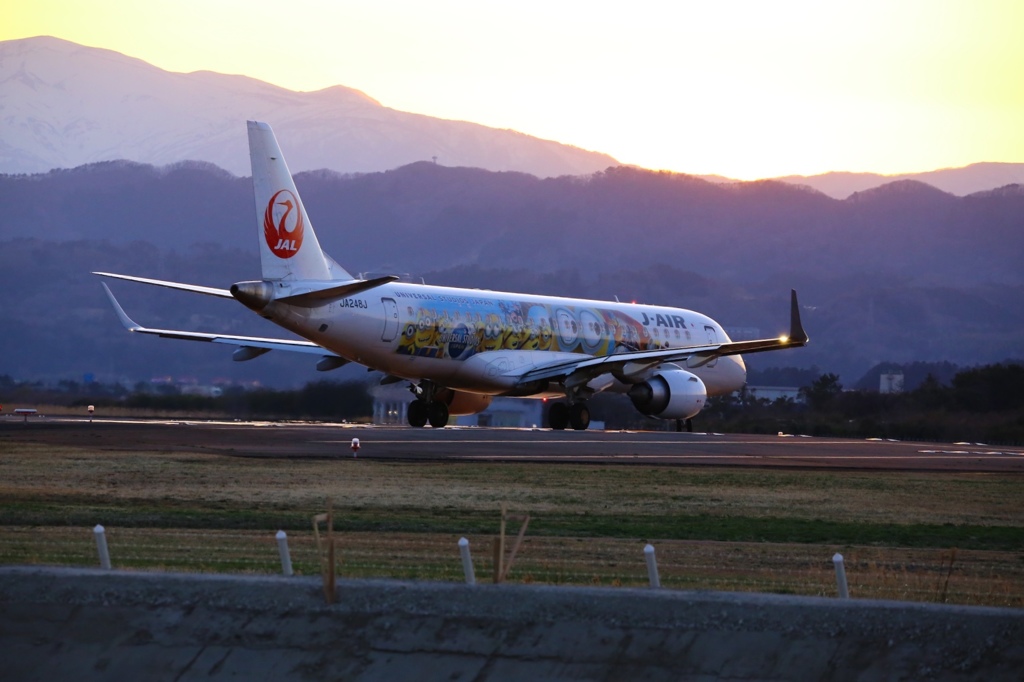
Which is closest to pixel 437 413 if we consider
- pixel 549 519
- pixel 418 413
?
pixel 418 413

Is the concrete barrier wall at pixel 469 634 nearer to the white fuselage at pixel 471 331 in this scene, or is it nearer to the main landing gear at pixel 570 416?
the white fuselage at pixel 471 331

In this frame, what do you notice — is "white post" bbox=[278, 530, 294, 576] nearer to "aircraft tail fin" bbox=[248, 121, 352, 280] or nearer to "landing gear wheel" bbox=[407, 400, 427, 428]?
"aircraft tail fin" bbox=[248, 121, 352, 280]

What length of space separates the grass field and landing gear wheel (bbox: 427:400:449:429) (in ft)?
41.1

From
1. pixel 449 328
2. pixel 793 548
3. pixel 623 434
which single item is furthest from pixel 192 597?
pixel 623 434

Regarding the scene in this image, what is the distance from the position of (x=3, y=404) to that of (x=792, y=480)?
41.6 m

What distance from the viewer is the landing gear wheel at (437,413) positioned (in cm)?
4319

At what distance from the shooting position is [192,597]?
11.2 metres

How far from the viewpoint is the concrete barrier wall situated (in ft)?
34.2

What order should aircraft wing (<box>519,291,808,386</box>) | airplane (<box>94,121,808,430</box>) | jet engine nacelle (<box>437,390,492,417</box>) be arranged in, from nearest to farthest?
airplane (<box>94,121,808,430</box>), aircraft wing (<box>519,291,808,386</box>), jet engine nacelle (<box>437,390,492,417</box>)

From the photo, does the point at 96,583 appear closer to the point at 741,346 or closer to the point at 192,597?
the point at 192,597

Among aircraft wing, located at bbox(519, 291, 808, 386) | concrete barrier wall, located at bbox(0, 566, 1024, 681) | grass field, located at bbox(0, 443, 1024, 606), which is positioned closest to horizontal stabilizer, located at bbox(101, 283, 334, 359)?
aircraft wing, located at bbox(519, 291, 808, 386)

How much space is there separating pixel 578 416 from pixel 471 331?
6.49 metres

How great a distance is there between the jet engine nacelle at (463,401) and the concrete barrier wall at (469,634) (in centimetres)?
3203

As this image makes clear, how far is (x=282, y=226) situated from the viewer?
115 ft
